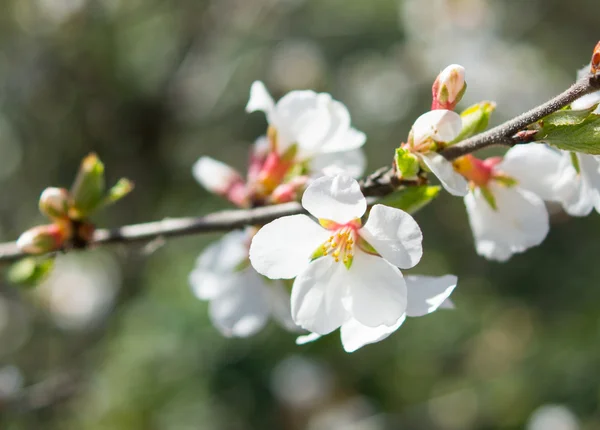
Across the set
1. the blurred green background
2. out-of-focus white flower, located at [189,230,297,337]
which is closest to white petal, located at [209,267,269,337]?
out-of-focus white flower, located at [189,230,297,337]

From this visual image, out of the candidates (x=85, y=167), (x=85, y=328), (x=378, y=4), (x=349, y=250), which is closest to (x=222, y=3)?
(x=378, y=4)

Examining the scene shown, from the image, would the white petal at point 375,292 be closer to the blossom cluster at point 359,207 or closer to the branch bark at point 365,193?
the blossom cluster at point 359,207

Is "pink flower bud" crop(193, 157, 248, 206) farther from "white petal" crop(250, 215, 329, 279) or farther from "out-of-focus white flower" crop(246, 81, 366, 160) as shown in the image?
"white petal" crop(250, 215, 329, 279)

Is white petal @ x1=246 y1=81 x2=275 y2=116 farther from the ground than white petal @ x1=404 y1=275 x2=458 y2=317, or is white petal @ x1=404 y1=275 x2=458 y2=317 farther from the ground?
white petal @ x1=246 y1=81 x2=275 y2=116

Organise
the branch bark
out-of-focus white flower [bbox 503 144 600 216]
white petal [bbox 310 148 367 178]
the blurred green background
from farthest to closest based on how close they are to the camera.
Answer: the blurred green background
white petal [bbox 310 148 367 178]
out-of-focus white flower [bbox 503 144 600 216]
the branch bark

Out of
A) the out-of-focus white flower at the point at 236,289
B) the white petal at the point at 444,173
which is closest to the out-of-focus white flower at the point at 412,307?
the white petal at the point at 444,173

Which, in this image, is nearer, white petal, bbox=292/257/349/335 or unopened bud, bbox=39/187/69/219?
white petal, bbox=292/257/349/335
